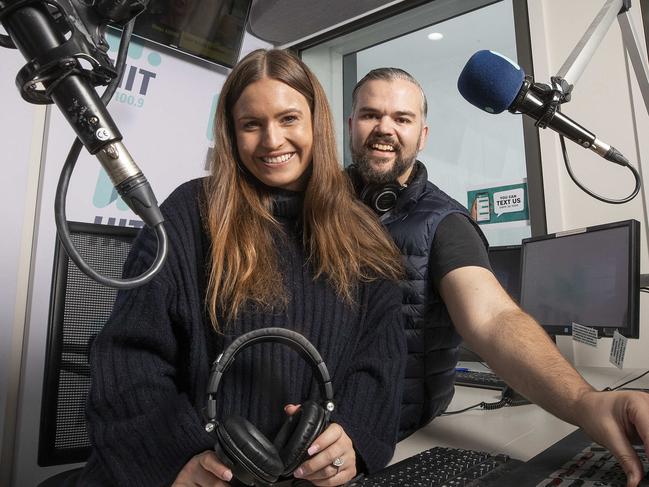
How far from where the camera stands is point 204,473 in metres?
0.62

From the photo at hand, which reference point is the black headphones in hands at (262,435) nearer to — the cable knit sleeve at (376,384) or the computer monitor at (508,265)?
the cable knit sleeve at (376,384)

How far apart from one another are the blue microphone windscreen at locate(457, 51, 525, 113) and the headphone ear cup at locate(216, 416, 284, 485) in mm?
537

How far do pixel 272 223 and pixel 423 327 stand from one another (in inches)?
13.3

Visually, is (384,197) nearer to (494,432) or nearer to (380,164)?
(380,164)

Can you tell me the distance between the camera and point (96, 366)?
0.72 metres

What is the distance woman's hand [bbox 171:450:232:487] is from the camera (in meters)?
0.58

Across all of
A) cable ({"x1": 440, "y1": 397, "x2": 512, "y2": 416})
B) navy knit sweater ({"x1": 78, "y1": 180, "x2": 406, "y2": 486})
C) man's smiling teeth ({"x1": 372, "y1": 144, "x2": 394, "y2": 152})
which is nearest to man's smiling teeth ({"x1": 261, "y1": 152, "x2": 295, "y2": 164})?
navy knit sweater ({"x1": 78, "y1": 180, "x2": 406, "y2": 486})

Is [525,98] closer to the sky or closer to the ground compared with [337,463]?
closer to the sky

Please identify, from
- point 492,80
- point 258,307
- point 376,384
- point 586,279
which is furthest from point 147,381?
point 586,279

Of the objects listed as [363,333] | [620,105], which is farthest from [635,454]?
[620,105]

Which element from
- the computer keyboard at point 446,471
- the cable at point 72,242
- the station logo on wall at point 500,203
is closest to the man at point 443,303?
the computer keyboard at point 446,471

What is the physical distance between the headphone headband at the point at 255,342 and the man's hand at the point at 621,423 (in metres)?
0.30

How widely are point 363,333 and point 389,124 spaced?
0.58 metres

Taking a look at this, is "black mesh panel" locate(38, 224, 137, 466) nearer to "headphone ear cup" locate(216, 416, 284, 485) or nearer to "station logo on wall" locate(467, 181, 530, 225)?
"headphone ear cup" locate(216, 416, 284, 485)
